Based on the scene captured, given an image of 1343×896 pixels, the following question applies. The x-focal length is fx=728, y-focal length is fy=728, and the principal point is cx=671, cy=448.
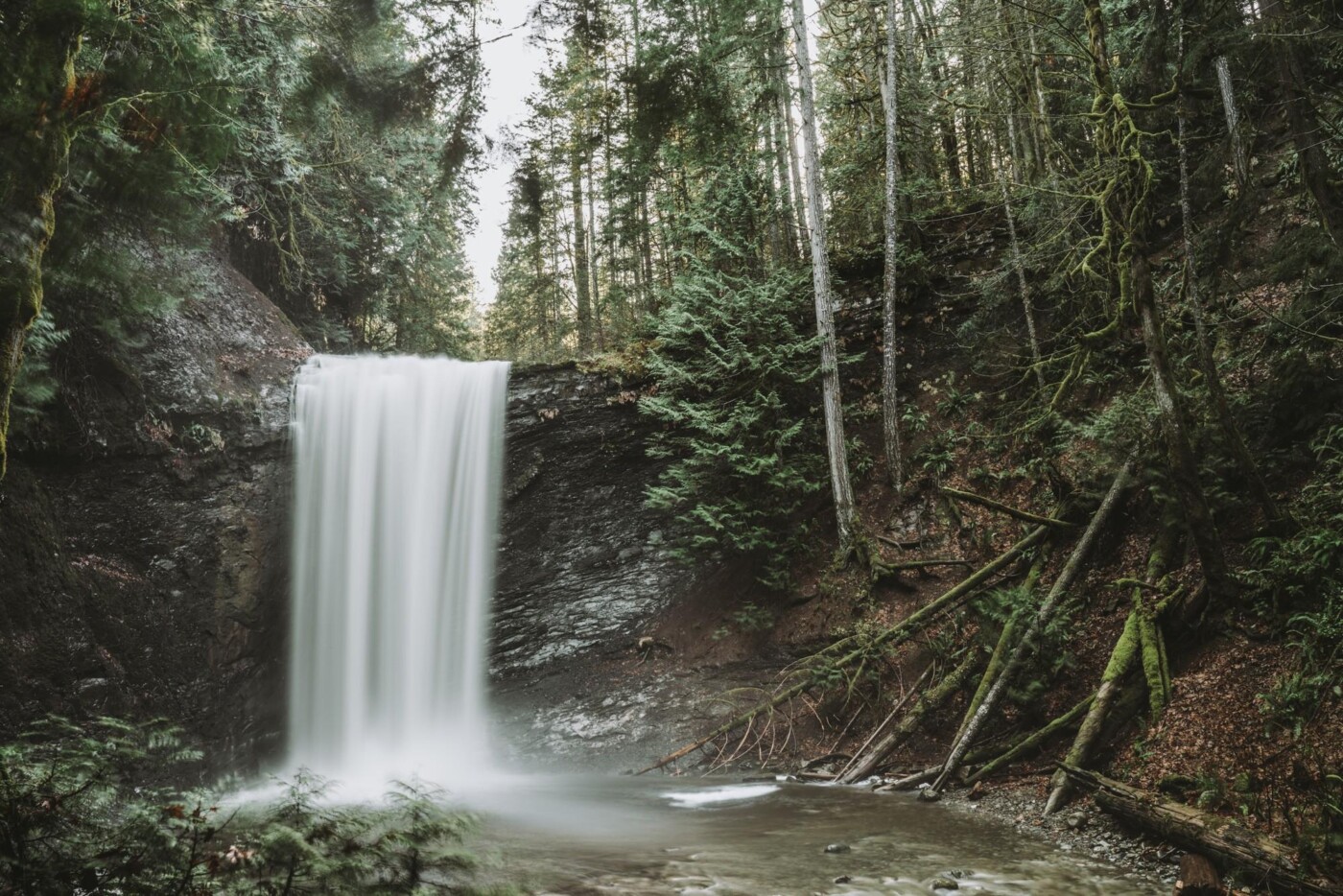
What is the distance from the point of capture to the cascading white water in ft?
37.6

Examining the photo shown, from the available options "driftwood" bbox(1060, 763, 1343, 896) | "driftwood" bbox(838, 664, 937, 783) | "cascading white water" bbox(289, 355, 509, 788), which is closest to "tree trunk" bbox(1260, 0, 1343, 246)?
"driftwood" bbox(1060, 763, 1343, 896)

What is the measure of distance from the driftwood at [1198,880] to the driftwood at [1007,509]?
133 inches

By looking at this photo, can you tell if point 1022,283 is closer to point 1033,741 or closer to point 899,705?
point 899,705

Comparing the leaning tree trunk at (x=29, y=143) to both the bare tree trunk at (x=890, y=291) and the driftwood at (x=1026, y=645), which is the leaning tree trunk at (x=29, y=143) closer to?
the driftwood at (x=1026, y=645)

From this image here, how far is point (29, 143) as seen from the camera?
4461 millimetres

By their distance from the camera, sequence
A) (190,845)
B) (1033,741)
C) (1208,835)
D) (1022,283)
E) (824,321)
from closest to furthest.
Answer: (190,845) → (1208,835) → (1033,741) → (1022,283) → (824,321)

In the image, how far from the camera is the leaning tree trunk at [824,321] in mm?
10418

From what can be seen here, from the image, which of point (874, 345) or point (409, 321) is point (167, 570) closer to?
point (409, 321)

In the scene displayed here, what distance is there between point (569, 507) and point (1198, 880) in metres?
10.1

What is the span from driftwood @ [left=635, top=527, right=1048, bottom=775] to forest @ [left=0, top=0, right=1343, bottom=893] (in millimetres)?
63

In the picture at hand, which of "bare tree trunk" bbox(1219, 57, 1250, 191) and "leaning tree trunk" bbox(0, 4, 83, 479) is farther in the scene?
"bare tree trunk" bbox(1219, 57, 1250, 191)

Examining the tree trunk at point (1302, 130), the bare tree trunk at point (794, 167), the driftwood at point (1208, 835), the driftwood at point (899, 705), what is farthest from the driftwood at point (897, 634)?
the bare tree trunk at point (794, 167)

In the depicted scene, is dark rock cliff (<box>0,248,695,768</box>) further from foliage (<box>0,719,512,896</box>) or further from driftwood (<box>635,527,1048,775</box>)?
foliage (<box>0,719,512,896</box>)

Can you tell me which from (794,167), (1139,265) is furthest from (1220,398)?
(794,167)
